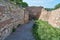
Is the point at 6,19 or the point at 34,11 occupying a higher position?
the point at 6,19

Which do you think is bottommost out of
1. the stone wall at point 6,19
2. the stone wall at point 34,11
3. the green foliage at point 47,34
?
the stone wall at point 34,11

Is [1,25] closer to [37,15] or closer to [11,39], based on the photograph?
[11,39]

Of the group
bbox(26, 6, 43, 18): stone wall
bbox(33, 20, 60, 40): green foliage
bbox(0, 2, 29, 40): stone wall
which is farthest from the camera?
bbox(26, 6, 43, 18): stone wall

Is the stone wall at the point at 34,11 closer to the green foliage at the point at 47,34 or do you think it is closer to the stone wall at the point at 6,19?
the stone wall at the point at 6,19

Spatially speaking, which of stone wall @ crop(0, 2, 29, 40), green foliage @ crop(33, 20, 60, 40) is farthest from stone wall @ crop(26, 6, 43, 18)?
Result: green foliage @ crop(33, 20, 60, 40)

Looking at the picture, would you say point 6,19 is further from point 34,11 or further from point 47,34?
point 34,11

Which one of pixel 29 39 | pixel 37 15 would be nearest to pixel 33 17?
pixel 37 15

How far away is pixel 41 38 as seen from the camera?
21.3 ft

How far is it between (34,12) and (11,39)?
1517 cm

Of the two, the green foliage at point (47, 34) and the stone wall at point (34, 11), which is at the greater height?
the green foliage at point (47, 34)

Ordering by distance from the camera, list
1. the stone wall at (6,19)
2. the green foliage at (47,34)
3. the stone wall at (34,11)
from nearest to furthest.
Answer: the stone wall at (6,19) < the green foliage at (47,34) < the stone wall at (34,11)

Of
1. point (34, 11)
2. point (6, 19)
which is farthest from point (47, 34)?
point (34, 11)

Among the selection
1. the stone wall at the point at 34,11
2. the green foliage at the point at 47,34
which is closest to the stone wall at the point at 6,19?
the green foliage at the point at 47,34

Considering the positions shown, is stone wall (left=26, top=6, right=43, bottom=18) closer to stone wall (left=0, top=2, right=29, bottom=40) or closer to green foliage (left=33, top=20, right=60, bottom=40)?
stone wall (left=0, top=2, right=29, bottom=40)
